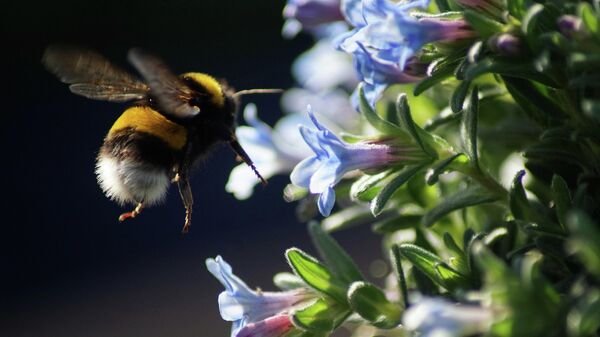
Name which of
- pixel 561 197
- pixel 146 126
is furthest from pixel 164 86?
pixel 561 197

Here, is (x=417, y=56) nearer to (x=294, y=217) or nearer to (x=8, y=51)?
(x=294, y=217)

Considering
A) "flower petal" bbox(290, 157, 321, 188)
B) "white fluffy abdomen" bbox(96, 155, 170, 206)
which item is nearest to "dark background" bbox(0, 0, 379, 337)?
"white fluffy abdomen" bbox(96, 155, 170, 206)

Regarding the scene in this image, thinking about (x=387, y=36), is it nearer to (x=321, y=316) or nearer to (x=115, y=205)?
(x=321, y=316)

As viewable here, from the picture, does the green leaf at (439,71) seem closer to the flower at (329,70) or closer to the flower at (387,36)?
the flower at (387,36)

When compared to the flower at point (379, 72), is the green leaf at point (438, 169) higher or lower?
lower

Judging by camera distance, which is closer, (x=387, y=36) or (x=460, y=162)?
(x=387, y=36)

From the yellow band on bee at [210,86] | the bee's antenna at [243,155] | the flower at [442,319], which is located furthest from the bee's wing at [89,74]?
the flower at [442,319]

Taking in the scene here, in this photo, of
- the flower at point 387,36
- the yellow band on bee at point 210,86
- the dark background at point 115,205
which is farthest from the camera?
the dark background at point 115,205
